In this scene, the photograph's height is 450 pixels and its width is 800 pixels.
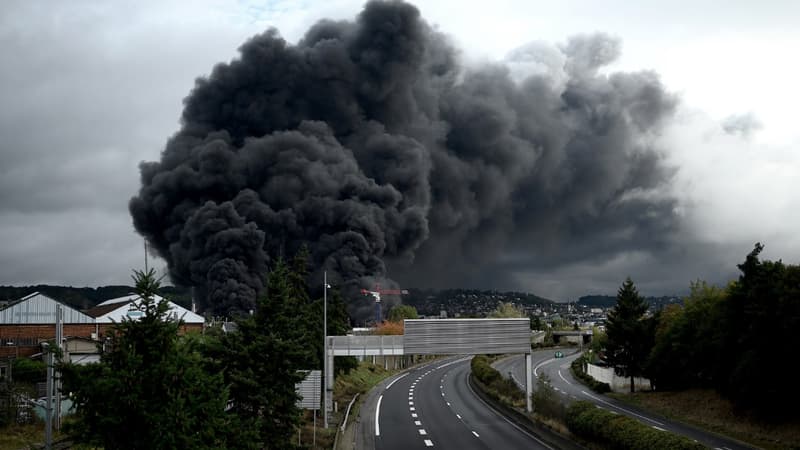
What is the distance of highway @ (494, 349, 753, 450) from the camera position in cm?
3531

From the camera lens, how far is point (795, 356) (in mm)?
34875

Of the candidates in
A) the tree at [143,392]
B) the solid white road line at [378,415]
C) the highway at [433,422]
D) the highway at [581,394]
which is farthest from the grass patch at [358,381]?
the tree at [143,392]

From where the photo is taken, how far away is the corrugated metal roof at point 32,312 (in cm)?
6906

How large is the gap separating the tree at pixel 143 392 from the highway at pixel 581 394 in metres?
21.1

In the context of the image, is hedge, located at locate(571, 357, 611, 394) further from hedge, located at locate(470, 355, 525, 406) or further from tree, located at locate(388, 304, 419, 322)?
tree, located at locate(388, 304, 419, 322)

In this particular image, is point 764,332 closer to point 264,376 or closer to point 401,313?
point 264,376

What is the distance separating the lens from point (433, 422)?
41281 millimetres

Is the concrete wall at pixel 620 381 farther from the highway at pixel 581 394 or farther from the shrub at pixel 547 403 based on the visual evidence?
the shrub at pixel 547 403

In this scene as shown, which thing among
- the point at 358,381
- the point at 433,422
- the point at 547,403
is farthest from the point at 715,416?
the point at 358,381

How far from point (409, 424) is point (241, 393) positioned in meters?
18.1

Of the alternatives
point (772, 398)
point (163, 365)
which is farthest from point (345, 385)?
point (163, 365)

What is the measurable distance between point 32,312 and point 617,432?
61.5 m

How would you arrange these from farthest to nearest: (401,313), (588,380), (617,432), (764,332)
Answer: (401,313)
(588,380)
(764,332)
(617,432)

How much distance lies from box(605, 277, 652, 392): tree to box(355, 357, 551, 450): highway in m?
12.3
